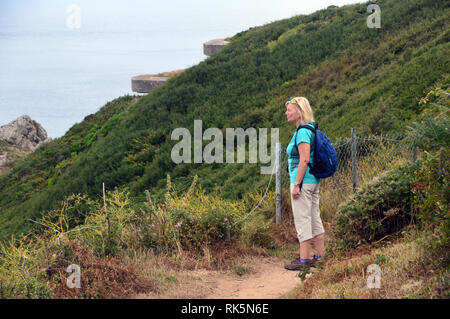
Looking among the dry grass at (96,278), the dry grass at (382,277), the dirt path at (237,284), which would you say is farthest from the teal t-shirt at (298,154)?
the dry grass at (96,278)

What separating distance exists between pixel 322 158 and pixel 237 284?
159 centimetres

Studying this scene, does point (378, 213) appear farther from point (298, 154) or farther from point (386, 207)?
point (298, 154)

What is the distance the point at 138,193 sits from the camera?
19.4 metres

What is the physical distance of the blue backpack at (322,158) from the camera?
5035 mm

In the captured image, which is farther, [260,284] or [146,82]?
[146,82]

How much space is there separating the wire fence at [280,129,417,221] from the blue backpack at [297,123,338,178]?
2.31m

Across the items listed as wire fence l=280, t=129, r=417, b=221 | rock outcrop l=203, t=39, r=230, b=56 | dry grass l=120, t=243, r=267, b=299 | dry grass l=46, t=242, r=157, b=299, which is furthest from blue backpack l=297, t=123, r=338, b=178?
rock outcrop l=203, t=39, r=230, b=56

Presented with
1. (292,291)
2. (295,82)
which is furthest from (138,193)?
(292,291)

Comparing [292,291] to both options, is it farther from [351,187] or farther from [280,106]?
[280,106]

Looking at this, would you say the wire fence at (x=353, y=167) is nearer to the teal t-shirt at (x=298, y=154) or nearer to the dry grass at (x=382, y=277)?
the teal t-shirt at (x=298, y=154)

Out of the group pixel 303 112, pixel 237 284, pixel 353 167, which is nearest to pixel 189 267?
pixel 237 284

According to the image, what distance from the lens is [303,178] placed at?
512cm

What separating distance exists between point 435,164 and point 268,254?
262cm

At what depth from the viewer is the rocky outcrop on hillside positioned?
134 ft
